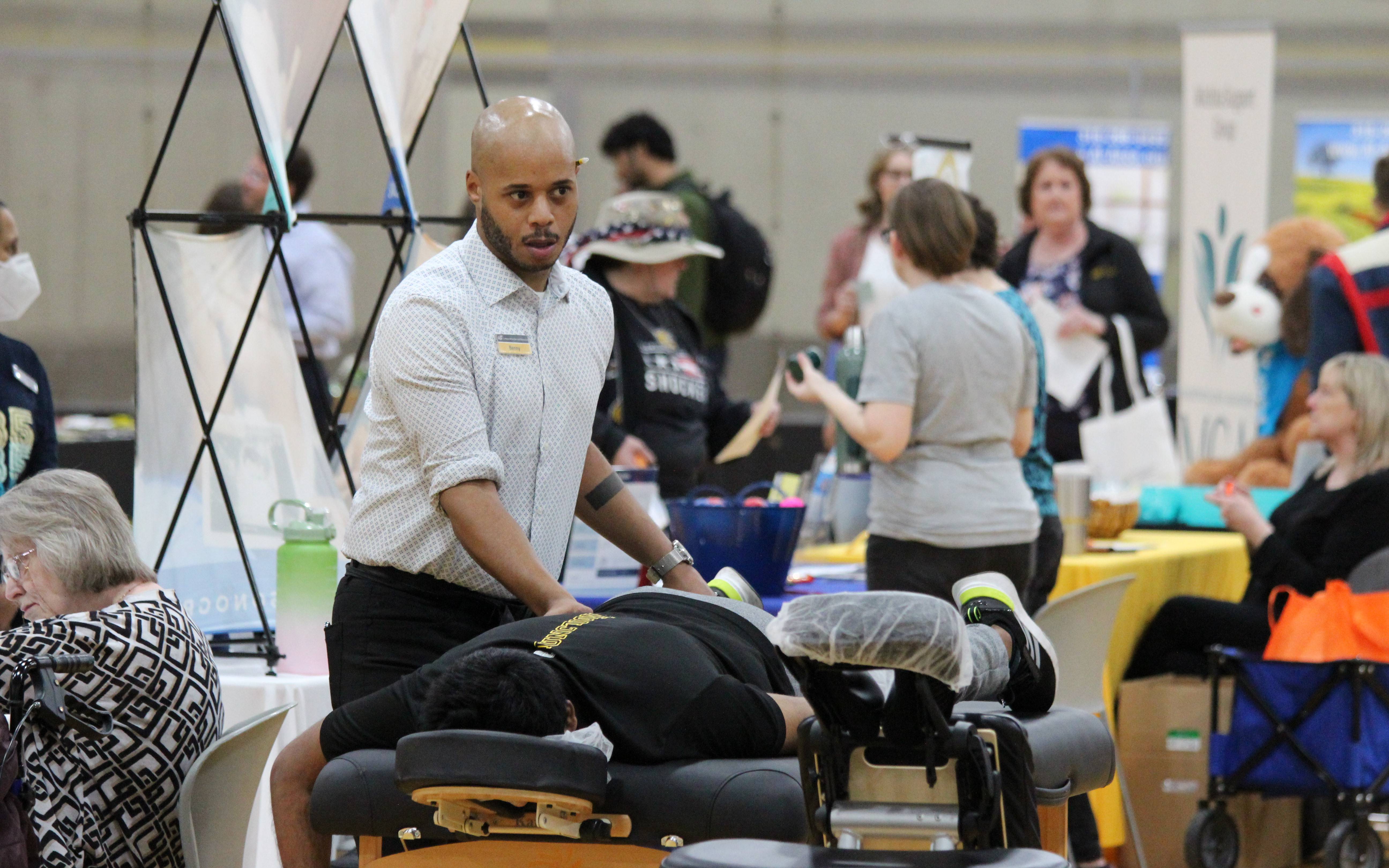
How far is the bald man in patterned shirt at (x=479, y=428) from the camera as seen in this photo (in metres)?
1.91

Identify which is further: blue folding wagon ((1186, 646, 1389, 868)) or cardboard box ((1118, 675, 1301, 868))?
cardboard box ((1118, 675, 1301, 868))

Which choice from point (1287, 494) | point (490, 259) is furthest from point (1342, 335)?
→ point (490, 259)

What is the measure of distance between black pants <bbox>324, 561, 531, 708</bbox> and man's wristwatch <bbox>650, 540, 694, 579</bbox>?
9.9 inches

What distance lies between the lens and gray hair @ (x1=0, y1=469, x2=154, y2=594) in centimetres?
213

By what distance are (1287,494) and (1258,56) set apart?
80.4 inches

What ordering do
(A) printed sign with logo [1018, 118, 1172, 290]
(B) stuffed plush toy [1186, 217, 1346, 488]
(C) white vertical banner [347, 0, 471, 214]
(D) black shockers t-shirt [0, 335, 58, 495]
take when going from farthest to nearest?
1. (A) printed sign with logo [1018, 118, 1172, 290]
2. (B) stuffed plush toy [1186, 217, 1346, 488]
3. (C) white vertical banner [347, 0, 471, 214]
4. (D) black shockers t-shirt [0, 335, 58, 495]

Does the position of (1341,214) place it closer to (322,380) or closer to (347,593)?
(322,380)

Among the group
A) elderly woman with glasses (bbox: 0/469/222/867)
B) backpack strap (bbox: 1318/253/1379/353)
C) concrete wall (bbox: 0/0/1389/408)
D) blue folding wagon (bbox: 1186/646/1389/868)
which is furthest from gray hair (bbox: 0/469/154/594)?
concrete wall (bbox: 0/0/1389/408)

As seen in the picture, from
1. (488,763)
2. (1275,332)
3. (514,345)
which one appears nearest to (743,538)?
(514,345)

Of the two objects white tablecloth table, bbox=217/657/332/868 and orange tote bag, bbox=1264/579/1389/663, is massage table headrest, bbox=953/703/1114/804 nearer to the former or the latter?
white tablecloth table, bbox=217/657/332/868

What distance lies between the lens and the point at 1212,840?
3.73 metres

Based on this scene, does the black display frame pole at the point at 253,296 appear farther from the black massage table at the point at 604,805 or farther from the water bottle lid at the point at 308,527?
the black massage table at the point at 604,805

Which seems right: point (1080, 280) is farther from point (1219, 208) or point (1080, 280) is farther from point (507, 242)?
point (507, 242)

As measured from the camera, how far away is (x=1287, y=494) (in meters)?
4.33
